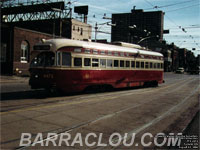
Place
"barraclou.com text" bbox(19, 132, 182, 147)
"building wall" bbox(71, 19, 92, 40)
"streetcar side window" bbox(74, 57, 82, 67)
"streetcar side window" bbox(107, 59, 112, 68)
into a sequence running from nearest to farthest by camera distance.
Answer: "barraclou.com text" bbox(19, 132, 182, 147) → "streetcar side window" bbox(74, 57, 82, 67) → "streetcar side window" bbox(107, 59, 112, 68) → "building wall" bbox(71, 19, 92, 40)

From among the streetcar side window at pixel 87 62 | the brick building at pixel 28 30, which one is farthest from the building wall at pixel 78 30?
the streetcar side window at pixel 87 62

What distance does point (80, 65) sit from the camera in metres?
13.0

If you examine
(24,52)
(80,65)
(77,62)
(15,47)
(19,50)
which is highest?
(15,47)

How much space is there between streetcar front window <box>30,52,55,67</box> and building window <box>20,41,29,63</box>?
20.6m

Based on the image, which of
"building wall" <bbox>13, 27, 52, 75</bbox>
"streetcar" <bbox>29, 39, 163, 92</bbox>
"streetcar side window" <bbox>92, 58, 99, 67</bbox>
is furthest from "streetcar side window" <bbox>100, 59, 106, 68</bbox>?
"building wall" <bbox>13, 27, 52, 75</bbox>

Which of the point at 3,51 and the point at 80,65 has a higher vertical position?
the point at 3,51

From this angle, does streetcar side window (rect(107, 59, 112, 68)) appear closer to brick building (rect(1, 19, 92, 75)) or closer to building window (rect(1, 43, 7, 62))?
brick building (rect(1, 19, 92, 75))

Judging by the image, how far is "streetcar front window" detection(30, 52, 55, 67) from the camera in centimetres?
A: 1196

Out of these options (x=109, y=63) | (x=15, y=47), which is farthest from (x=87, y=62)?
(x=15, y=47)

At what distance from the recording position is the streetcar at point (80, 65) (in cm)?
1196

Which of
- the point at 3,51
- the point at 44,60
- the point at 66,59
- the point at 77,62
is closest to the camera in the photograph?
the point at 44,60

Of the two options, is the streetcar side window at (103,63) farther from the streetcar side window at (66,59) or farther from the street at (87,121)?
the street at (87,121)

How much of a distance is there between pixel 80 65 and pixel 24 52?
21578 mm

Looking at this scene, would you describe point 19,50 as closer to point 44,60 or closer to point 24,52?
point 24,52
